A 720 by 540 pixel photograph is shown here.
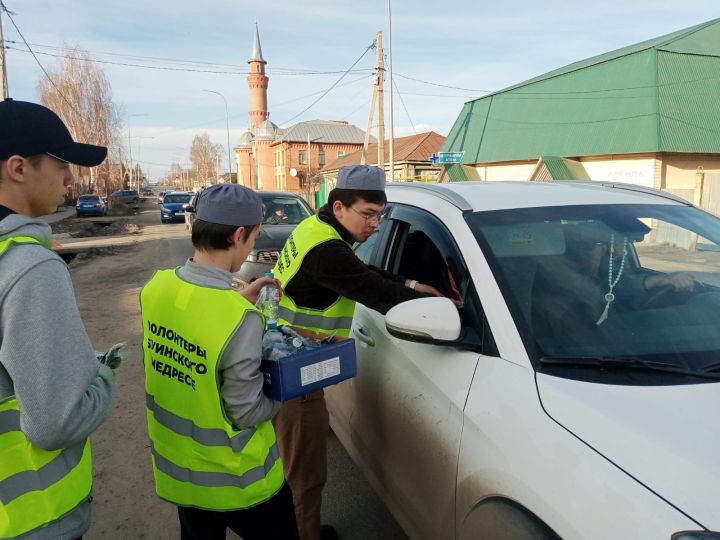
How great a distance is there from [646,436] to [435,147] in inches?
1975

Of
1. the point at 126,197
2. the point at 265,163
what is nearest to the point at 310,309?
the point at 126,197

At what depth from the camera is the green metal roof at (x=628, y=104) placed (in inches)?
770

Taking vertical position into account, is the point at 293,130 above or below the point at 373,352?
above

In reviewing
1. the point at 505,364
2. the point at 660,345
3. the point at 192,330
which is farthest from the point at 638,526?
the point at 192,330

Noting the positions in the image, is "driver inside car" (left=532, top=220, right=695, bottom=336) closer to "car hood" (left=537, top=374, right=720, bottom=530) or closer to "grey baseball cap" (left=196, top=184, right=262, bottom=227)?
"car hood" (left=537, top=374, right=720, bottom=530)

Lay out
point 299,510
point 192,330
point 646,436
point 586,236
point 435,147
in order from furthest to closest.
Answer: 1. point 435,147
2. point 299,510
3. point 586,236
4. point 192,330
5. point 646,436

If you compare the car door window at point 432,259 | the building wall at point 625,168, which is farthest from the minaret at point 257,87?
the car door window at point 432,259

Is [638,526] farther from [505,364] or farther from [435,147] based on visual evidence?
[435,147]

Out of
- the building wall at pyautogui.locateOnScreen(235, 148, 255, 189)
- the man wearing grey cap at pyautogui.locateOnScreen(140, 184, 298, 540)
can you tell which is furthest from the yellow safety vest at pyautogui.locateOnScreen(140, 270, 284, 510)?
the building wall at pyautogui.locateOnScreen(235, 148, 255, 189)

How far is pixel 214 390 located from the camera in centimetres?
163

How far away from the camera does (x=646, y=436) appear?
52.4 inches

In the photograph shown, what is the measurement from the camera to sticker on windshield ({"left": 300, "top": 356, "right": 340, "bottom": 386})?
179 cm

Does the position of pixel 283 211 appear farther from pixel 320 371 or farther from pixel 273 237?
pixel 320 371

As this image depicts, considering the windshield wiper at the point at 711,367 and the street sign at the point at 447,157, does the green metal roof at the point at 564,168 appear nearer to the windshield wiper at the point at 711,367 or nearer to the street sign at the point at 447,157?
the street sign at the point at 447,157
